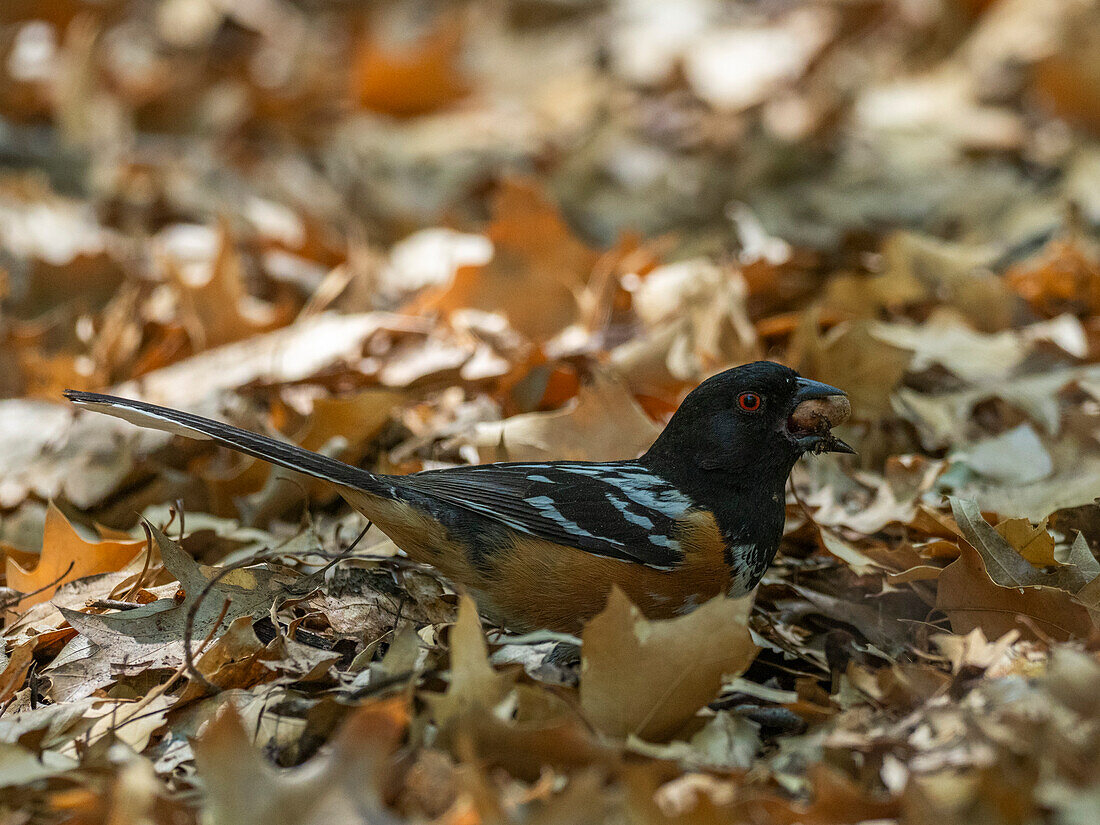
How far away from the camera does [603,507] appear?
8.22 feet

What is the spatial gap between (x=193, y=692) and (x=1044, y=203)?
13.2ft

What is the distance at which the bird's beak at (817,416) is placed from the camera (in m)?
2.62

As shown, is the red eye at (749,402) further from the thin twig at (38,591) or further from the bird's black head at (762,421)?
the thin twig at (38,591)

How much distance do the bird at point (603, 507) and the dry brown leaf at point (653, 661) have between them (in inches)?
19.9

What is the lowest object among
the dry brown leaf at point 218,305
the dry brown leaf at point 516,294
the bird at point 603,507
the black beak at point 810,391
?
the dry brown leaf at point 218,305

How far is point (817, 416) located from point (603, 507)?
24.1 inches

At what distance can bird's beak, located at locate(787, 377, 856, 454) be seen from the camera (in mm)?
2625

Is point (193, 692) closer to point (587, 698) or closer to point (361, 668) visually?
point (361, 668)

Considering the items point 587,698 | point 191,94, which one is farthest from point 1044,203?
point 191,94

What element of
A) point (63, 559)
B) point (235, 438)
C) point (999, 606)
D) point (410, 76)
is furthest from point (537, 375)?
point (410, 76)

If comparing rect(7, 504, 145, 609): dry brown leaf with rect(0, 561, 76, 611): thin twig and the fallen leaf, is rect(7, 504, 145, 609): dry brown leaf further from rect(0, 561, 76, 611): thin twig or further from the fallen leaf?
the fallen leaf

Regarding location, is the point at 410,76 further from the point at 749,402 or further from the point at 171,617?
the point at 171,617

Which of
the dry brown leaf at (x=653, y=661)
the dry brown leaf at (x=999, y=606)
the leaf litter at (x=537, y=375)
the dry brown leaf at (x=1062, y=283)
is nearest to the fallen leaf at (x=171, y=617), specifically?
the leaf litter at (x=537, y=375)

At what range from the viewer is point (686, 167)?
5285 millimetres
